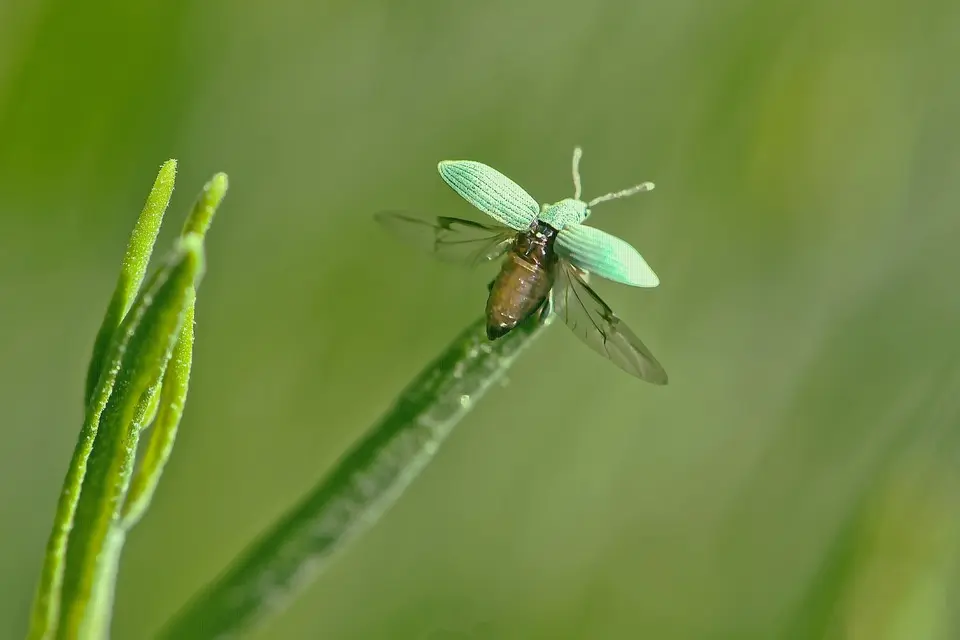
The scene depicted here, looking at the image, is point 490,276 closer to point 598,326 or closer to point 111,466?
point 598,326

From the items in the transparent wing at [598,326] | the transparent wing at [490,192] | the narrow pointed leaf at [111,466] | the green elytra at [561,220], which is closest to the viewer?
the narrow pointed leaf at [111,466]

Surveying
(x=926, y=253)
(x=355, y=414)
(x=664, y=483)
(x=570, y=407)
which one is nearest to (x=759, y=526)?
(x=664, y=483)

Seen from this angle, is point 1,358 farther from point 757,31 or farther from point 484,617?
point 757,31

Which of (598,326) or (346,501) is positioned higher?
(598,326)

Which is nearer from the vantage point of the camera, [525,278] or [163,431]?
[163,431]

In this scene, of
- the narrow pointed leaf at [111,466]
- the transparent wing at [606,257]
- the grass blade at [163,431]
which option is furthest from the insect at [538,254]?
the narrow pointed leaf at [111,466]

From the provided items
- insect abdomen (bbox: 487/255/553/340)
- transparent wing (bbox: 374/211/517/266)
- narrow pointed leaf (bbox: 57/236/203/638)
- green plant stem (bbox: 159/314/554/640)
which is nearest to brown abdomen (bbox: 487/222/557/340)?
insect abdomen (bbox: 487/255/553/340)

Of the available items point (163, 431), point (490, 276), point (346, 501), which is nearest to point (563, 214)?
point (490, 276)

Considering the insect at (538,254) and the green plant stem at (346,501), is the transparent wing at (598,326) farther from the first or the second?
the green plant stem at (346,501)
